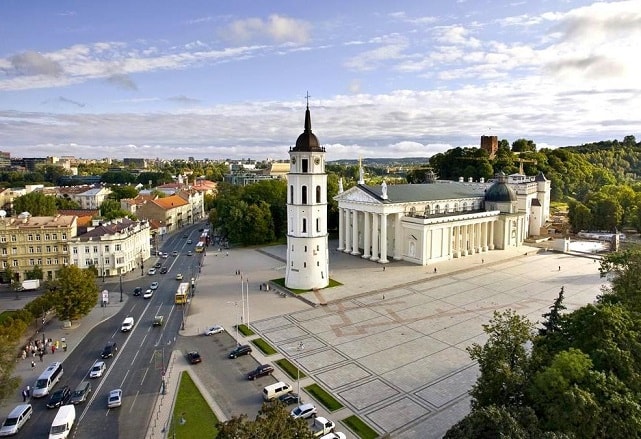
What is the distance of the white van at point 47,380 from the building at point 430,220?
40.8 meters

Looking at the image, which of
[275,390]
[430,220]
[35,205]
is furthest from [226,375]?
[35,205]

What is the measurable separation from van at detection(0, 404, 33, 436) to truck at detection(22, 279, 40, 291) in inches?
1105

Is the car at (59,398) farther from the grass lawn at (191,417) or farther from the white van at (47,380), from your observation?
the grass lawn at (191,417)

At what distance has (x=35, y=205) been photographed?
245 ft

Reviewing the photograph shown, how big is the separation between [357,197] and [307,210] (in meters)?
20.4

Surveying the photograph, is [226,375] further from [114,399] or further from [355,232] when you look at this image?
[355,232]

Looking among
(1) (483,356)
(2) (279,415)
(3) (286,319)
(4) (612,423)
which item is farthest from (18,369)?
(4) (612,423)

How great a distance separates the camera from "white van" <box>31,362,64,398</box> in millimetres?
25891

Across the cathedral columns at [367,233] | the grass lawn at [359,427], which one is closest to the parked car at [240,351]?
the grass lawn at [359,427]

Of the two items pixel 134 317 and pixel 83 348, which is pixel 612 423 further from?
pixel 134 317

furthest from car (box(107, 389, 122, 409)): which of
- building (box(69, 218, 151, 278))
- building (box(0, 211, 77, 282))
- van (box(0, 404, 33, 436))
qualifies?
building (box(0, 211, 77, 282))

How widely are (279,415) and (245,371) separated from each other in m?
15.5

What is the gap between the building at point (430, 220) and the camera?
59.7 m

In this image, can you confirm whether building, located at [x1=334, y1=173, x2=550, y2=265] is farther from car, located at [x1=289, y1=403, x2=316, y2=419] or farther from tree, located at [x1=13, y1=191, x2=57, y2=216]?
tree, located at [x1=13, y1=191, x2=57, y2=216]
